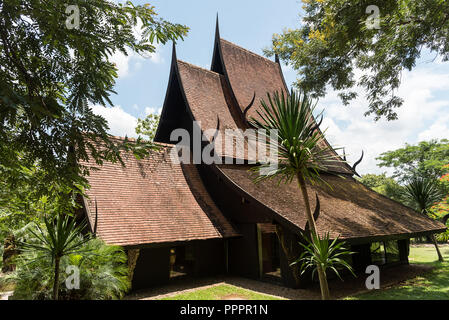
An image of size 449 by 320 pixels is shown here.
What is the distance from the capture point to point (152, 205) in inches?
383

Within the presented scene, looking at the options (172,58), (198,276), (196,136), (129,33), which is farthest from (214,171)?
(129,33)

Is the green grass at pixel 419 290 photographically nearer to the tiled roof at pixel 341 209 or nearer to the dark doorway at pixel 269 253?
the tiled roof at pixel 341 209

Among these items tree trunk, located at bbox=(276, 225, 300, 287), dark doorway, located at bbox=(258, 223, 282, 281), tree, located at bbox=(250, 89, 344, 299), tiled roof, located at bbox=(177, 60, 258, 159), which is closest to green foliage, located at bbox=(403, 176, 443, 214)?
dark doorway, located at bbox=(258, 223, 282, 281)

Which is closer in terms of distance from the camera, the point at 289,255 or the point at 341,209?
the point at 289,255

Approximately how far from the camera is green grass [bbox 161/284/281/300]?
764cm

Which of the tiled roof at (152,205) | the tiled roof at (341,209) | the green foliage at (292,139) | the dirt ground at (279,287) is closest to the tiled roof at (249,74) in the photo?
the tiled roof at (341,209)

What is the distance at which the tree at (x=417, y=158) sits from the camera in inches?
1007

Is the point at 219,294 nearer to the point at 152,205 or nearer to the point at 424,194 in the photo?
the point at 152,205

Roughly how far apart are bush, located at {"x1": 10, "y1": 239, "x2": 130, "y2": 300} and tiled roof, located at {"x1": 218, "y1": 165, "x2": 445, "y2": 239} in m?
4.71

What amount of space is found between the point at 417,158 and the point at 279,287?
26.2 meters

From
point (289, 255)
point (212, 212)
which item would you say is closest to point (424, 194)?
point (289, 255)

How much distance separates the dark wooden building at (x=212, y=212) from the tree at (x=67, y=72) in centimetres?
392

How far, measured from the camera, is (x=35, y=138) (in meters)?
4.47
